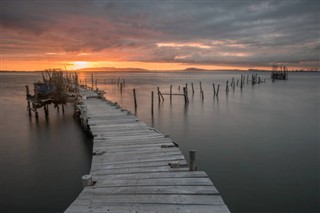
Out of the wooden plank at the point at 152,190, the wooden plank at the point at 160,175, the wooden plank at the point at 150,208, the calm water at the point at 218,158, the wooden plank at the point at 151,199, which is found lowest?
the calm water at the point at 218,158

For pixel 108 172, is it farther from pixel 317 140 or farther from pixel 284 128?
pixel 284 128

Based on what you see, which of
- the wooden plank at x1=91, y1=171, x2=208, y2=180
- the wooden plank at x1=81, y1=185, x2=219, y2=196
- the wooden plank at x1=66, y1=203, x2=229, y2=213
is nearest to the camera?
the wooden plank at x1=66, y1=203, x2=229, y2=213

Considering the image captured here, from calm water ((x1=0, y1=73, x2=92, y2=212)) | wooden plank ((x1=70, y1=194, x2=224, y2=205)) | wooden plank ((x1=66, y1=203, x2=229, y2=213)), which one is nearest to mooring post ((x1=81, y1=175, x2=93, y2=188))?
wooden plank ((x1=70, y1=194, x2=224, y2=205))

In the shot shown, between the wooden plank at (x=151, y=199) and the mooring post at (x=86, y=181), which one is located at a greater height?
the mooring post at (x=86, y=181)

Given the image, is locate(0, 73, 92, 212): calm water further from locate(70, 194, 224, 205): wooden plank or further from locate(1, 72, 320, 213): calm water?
locate(70, 194, 224, 205): wooden plank

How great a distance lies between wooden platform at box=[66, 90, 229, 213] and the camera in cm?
589

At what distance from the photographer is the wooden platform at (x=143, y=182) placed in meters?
5.89

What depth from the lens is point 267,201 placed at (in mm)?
9453

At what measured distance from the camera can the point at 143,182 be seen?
23.3ft

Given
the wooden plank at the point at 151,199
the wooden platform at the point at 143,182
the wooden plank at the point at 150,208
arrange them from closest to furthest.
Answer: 1. the wooden plank at the point at 150,208
2. the wooden platform at the point at 143,182
3. the wooden plank at the point at 151,199

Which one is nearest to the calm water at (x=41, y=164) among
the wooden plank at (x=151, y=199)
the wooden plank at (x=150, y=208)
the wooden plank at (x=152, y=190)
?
the wooden plank at (x=152, y=190)

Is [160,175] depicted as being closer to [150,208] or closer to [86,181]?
[150,208]

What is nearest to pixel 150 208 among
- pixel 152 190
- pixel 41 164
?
pixel 152 190

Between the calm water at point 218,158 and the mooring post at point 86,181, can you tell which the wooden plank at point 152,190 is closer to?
the mooring post at point 86,181
